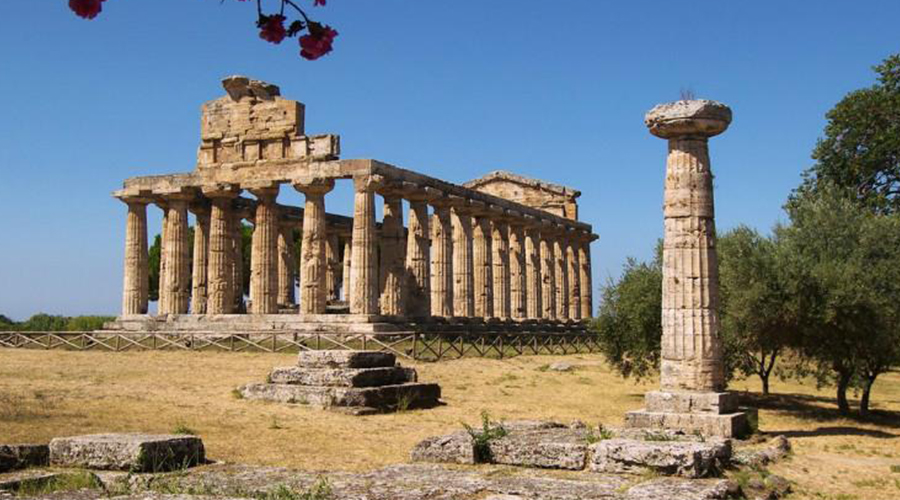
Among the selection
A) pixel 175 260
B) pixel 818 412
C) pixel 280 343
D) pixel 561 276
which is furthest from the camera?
pixel 561 276

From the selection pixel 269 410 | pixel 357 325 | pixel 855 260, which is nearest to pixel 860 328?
pixel 855 260

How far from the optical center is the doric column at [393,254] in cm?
3834

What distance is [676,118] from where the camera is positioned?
56.4 ft

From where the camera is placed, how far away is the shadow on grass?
738 inches

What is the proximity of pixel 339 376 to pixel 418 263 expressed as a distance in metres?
20.7

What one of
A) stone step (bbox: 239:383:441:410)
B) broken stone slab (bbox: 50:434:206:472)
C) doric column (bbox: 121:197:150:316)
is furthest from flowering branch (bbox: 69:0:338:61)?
doric column (bbox: 121:197:150:316)

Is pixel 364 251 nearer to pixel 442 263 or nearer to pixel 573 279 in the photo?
pixel 442 263

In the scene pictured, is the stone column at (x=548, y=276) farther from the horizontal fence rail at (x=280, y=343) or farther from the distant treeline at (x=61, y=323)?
the distant treeline at (x=61, y=323)

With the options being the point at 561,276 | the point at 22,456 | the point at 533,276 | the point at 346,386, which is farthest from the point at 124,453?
the point at 561,276

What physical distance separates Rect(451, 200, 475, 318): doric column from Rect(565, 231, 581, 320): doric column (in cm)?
1349

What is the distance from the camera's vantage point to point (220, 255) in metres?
40.1

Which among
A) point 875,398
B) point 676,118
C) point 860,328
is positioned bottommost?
point 875,398

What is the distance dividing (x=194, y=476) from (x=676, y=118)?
10547 millimetres

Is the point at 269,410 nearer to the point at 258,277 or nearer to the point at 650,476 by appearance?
the point at 650,476
